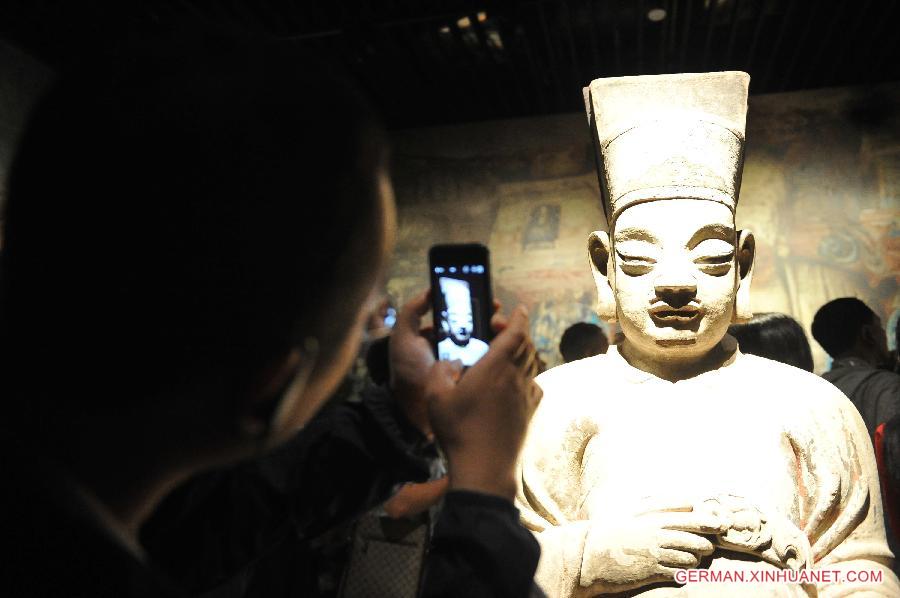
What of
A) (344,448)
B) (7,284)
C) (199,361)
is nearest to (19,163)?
(7,284)

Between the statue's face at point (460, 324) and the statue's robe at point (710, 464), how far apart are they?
3.27ft

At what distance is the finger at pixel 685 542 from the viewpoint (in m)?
1.95

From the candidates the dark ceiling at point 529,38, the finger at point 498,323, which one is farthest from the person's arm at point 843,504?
the dark ceiling at point 529,38

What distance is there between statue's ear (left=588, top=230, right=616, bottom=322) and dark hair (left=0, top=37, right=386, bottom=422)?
69.9 inches

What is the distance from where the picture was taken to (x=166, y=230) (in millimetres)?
826

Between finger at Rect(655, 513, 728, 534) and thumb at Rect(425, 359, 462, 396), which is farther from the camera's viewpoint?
finger at Rect(655, 513, 728, 534)

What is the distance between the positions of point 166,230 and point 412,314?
582 mm

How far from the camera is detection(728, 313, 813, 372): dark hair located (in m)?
3.63

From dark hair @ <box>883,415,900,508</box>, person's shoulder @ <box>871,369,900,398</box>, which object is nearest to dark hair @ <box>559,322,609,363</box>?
person's shoulder @ <box>871,369,900,398</box>

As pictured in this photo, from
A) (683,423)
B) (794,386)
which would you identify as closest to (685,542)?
(683,423)

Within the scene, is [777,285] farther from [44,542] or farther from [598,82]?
[44,542]

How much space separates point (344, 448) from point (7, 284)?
0.63 meters

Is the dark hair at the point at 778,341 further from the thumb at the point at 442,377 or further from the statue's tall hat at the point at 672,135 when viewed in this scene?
the thumb at the point at 442,377

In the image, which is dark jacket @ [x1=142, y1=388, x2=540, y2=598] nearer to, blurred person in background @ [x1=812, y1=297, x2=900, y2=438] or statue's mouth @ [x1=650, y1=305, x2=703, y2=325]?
statue's mouth @ [x1=650, y1=305, x2=703, y2=325]
